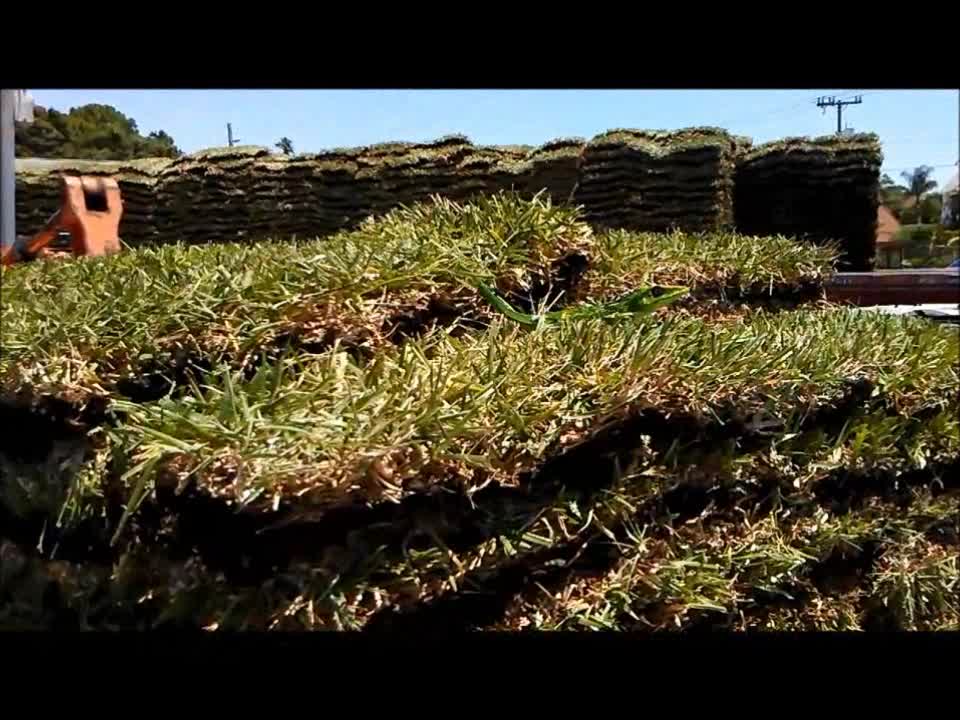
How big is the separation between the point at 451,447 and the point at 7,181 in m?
0.49

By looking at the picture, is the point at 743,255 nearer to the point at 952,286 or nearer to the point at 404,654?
the point at 952,286

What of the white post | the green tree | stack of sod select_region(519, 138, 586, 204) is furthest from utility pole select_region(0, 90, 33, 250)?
the green tree

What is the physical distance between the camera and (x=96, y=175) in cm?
78

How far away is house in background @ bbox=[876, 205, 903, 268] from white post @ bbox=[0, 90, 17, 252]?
86 cm

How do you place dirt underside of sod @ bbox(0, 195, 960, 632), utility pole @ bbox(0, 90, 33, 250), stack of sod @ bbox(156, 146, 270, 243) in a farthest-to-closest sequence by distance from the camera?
stack of sod @ bbox(156, 146, 270, 243) < utility pole @ bbox(0, 90, 33, 250) < dirt underside of sod @ bbox(0, 195, 960, 632)

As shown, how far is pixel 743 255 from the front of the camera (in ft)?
3.09

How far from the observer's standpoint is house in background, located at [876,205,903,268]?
34.9 inches

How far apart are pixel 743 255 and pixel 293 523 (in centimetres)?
61

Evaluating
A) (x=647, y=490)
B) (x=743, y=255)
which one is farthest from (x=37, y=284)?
(x=743, y=255)

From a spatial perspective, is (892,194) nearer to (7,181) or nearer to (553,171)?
(553,171)

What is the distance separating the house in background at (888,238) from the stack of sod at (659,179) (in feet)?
0.52

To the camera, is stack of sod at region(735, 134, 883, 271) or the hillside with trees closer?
the hillside with trees

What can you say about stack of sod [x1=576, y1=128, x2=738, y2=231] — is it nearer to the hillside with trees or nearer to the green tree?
the green tree

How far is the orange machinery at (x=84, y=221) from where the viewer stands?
769 millimetres
